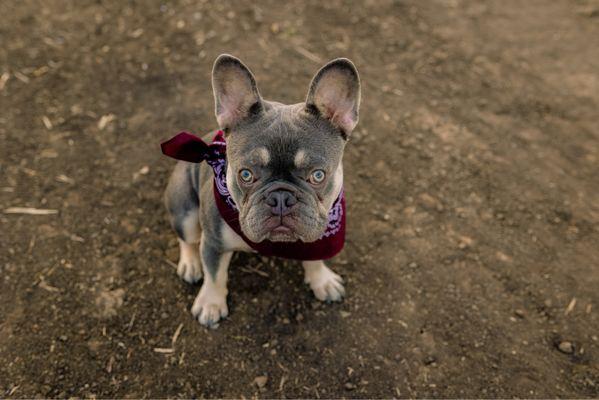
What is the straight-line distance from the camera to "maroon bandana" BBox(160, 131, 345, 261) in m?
3.62

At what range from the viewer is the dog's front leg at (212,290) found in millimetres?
3986

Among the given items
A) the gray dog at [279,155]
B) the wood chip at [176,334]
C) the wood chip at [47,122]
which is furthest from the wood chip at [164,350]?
the wood chip at [47,122]

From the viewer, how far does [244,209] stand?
3.34 meters

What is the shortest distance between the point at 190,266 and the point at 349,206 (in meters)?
1.67

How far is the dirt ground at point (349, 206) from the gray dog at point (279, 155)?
3.62ft

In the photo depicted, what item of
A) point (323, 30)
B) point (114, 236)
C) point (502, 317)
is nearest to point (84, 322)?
point (114, 236)

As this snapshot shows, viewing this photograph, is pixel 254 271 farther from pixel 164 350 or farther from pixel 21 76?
pixel 21 76

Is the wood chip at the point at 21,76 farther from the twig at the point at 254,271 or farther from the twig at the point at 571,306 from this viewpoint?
the twig at the point at 571,306

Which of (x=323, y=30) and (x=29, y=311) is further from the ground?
(x=323, y=30)

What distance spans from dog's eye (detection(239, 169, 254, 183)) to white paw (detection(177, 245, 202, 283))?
1.44 metres

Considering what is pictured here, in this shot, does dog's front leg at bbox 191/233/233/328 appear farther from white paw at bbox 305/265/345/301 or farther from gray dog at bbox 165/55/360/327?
white paw at bbox 305/265/345/301

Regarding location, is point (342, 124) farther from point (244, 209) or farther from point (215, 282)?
point (215, 282)

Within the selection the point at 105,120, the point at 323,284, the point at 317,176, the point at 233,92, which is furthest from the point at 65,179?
the point at 317,176

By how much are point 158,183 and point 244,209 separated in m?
2.33
